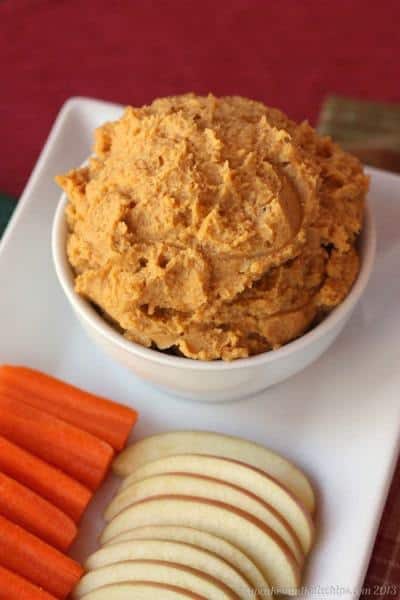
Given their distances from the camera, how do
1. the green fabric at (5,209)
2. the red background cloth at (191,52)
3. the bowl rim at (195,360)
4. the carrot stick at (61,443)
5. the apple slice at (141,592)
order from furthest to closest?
the red background cloth at (191,52) < the green fabric at (5,209) < the carrot stick at (61,443) < the bowl rim at (195,360) < the apple slice at (141,592)

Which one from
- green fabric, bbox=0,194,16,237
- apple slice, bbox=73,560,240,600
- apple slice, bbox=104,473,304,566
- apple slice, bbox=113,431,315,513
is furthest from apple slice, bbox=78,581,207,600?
green fabric, bbox=0,194,16,237

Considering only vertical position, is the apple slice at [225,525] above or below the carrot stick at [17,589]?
above

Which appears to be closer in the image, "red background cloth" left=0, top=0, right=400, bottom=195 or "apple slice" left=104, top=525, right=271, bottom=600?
"apple slice" left=104, top=525, right=271, bottom=600

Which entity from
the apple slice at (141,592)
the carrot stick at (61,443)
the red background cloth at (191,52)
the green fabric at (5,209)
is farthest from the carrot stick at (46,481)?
the red background cloth at (191,52)

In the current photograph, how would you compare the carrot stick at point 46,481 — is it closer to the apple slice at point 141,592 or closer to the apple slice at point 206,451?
the apple slice at point 206,451

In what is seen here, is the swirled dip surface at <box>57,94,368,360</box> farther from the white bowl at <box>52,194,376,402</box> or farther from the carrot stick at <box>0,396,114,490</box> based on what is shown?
the carrot stick at <box>0,396,114,490</box>
